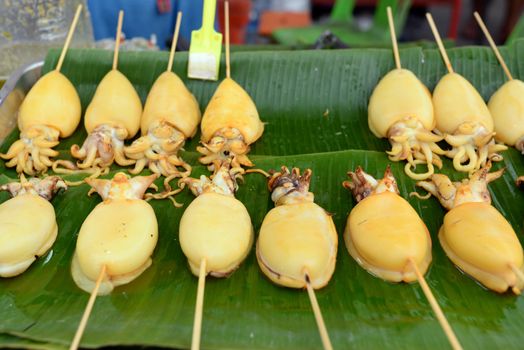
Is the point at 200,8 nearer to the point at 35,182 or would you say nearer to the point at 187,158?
the point at 187,158

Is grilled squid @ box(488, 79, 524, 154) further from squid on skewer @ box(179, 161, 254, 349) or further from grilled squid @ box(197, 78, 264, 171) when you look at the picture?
squid on skewer @ box(179, 161, 254, 349)

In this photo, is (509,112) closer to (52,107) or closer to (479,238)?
(479,238)

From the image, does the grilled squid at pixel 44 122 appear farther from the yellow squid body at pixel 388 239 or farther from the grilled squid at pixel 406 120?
the grilled squid at pixel 406 120

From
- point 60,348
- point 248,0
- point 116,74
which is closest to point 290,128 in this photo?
point 116,74

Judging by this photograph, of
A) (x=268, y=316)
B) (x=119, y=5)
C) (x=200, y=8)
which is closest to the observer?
(x=268, y=316)

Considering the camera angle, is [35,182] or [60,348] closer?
[60,348]

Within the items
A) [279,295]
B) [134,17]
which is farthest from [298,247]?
[134,17]

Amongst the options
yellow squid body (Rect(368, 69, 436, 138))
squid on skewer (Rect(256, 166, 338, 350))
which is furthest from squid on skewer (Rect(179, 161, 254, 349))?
yellow squid body (Rect(368, 69, 436, 138))
